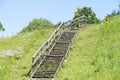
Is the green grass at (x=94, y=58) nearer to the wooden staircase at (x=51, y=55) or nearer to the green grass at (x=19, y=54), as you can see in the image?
the wooden staircase at (x=51, y=55)

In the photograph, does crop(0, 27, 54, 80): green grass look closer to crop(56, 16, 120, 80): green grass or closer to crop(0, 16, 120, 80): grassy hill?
crop(0, 16, 120, 80): grassy hill

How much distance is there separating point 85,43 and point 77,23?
1214 cm

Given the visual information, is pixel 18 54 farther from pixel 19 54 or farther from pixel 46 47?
pixel 46 47

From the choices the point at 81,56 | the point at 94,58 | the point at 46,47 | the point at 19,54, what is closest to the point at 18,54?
the point at 19,54

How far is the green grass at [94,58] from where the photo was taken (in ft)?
60.7

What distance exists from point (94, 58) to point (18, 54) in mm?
6876

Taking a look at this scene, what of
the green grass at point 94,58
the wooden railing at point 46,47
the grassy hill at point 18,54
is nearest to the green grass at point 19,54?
the grassy hill at point 18,54

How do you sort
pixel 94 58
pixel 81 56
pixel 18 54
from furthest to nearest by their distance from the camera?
pixel 18 54
pixel 81 56
pixel 94 58

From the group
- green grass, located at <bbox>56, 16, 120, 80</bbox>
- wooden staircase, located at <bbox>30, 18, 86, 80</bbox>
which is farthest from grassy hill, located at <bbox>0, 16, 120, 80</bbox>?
wooden staircase, located at <bbox>30, 18, 86, 80</bbox>

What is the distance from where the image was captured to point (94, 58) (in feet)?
75.3

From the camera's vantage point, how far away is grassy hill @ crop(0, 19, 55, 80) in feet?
71.3

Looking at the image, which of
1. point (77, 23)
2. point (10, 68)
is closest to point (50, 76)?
point (10, 68)

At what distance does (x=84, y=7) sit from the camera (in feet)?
232

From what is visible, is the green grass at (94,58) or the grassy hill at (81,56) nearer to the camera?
the green grass at (94,58)
